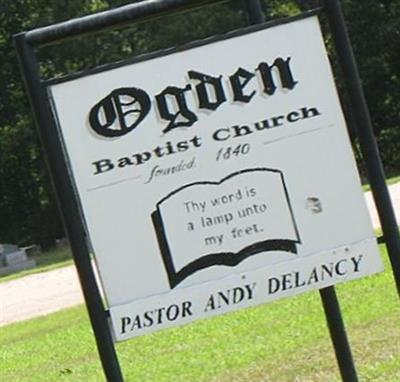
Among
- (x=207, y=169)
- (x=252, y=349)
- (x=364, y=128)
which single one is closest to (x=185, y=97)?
(x=207, y=169)

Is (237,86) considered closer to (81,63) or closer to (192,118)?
(192,118)

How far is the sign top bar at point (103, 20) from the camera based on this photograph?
14.9 ft

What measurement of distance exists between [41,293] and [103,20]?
13076 mm

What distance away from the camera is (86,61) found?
35.8 m

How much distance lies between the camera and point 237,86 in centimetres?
455

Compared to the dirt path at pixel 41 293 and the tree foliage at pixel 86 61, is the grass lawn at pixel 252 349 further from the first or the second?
the tree foliage at pixel 86 61

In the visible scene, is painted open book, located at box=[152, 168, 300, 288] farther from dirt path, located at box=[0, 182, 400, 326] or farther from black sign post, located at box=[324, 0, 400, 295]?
dirt path, located at box=[0, 182, 400, 326]

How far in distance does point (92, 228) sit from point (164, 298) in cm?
37

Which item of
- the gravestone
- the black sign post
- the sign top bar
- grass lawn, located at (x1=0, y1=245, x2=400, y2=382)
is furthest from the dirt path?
the sign top bar

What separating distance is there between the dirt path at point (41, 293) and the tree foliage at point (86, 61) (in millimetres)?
13324

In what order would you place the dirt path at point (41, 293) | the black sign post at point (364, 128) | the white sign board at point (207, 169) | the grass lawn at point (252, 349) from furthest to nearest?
the dirt path at point (41, 293), the grass lawn at point (252, 349), the black sign post at point (364, 128), the white sign board at point (207, 169)

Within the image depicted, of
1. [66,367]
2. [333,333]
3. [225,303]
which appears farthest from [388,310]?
A: [225,303]

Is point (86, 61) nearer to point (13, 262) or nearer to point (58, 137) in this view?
point (13, 262)

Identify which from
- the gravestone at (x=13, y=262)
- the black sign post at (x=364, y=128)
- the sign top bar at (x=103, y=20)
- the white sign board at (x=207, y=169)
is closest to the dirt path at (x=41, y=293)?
the gravestone at (x=13, y=262)
